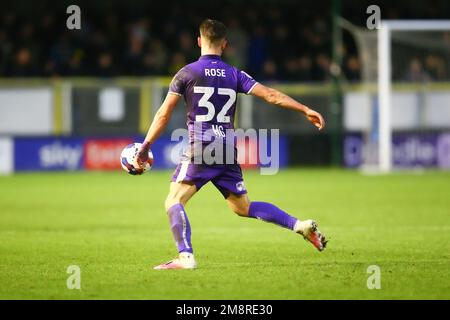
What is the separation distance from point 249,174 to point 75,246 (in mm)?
12883

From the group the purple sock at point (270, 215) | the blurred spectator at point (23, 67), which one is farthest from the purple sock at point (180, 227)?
the blurred spectator at point (23, 67)

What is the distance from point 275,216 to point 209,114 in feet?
3.67

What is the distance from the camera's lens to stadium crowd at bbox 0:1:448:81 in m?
25.2

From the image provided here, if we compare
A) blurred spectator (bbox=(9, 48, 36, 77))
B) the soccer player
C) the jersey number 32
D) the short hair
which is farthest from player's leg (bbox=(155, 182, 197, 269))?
blurred spectator (bbox=(9, 48, 36, 77))

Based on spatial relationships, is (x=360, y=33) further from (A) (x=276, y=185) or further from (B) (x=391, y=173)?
(A) (x=276, y=185)

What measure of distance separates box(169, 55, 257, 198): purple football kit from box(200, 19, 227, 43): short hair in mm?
178

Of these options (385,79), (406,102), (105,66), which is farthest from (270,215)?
(105,66)

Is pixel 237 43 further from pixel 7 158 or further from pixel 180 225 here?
pixel 180 225

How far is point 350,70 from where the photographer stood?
26.2m

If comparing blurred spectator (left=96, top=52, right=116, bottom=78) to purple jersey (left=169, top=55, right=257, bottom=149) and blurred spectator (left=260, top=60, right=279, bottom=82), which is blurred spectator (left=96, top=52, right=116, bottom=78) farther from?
purple jersey (left=169, top=55, right=257, bottom=149)

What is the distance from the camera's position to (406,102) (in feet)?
79.5

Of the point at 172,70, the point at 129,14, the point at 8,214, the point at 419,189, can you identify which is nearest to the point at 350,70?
the point at 172,70

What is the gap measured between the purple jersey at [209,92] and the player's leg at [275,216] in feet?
1.96

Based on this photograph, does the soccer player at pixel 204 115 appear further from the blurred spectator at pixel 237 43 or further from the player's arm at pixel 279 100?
the blurred spectator at pixel 237 43
